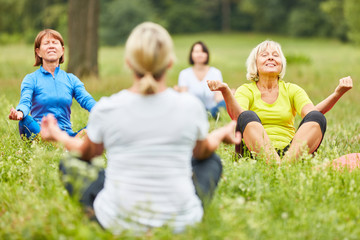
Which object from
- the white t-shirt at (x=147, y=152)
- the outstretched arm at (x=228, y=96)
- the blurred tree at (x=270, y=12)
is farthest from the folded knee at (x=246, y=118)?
the blurred tree at (x=270, y=12)

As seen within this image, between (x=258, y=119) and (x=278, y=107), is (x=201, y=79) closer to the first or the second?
(x=278, y=107)

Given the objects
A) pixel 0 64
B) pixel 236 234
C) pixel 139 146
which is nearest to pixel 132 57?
pixel 139 146

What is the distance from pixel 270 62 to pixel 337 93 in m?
0.71

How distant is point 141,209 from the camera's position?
2441 mm

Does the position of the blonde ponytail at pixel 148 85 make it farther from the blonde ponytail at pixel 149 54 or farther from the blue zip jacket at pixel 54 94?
the blue zip jacket at pixel 54 94

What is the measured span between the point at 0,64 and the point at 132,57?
13452mm

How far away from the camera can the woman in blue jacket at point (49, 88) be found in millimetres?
4715

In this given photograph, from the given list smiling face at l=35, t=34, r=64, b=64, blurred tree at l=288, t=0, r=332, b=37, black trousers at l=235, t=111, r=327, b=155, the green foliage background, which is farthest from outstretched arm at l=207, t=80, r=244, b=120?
blurred tree at l=288, t=0, r=332, b=37

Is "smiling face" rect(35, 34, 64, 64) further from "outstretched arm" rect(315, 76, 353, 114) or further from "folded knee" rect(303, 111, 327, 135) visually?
"outstretched arm" rect(315, 76, 353, 114)

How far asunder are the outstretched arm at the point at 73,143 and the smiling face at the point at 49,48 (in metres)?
2.08

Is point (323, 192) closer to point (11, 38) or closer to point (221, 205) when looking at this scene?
point (221, 205)

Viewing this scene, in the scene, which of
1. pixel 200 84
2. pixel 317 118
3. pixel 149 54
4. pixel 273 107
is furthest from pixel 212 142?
pixel 200 84

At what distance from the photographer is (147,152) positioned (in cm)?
241

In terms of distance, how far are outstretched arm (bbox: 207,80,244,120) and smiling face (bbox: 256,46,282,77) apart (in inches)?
19.7
